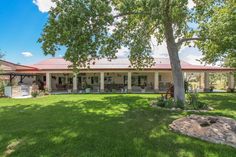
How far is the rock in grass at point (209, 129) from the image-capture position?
25.3 feet

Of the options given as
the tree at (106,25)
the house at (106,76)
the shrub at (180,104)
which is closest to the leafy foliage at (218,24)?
the tree at (106,25)

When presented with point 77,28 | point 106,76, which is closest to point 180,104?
point 77,28

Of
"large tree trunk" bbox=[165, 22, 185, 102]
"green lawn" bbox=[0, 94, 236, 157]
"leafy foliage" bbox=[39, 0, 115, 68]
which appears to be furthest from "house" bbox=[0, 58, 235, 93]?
"green lawn" bbox=[0, 94, 236, 157]

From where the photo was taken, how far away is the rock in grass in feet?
25.3

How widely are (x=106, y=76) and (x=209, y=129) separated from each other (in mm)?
25811

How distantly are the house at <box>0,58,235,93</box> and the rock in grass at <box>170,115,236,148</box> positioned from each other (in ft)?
62.2

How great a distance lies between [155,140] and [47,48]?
7.78 m

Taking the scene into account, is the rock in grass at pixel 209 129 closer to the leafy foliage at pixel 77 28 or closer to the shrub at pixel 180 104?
the shrub at pixel 180 104

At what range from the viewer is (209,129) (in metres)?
8.48

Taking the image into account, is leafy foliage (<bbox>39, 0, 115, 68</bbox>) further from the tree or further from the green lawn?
the green lawn

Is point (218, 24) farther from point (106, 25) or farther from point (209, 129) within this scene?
point (209, 129)

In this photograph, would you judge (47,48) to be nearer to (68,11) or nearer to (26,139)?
(68,11)

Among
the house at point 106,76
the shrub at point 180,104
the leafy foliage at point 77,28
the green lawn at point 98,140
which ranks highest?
the leafy foliage at point 77,28

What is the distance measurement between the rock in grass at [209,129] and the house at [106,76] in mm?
18948
